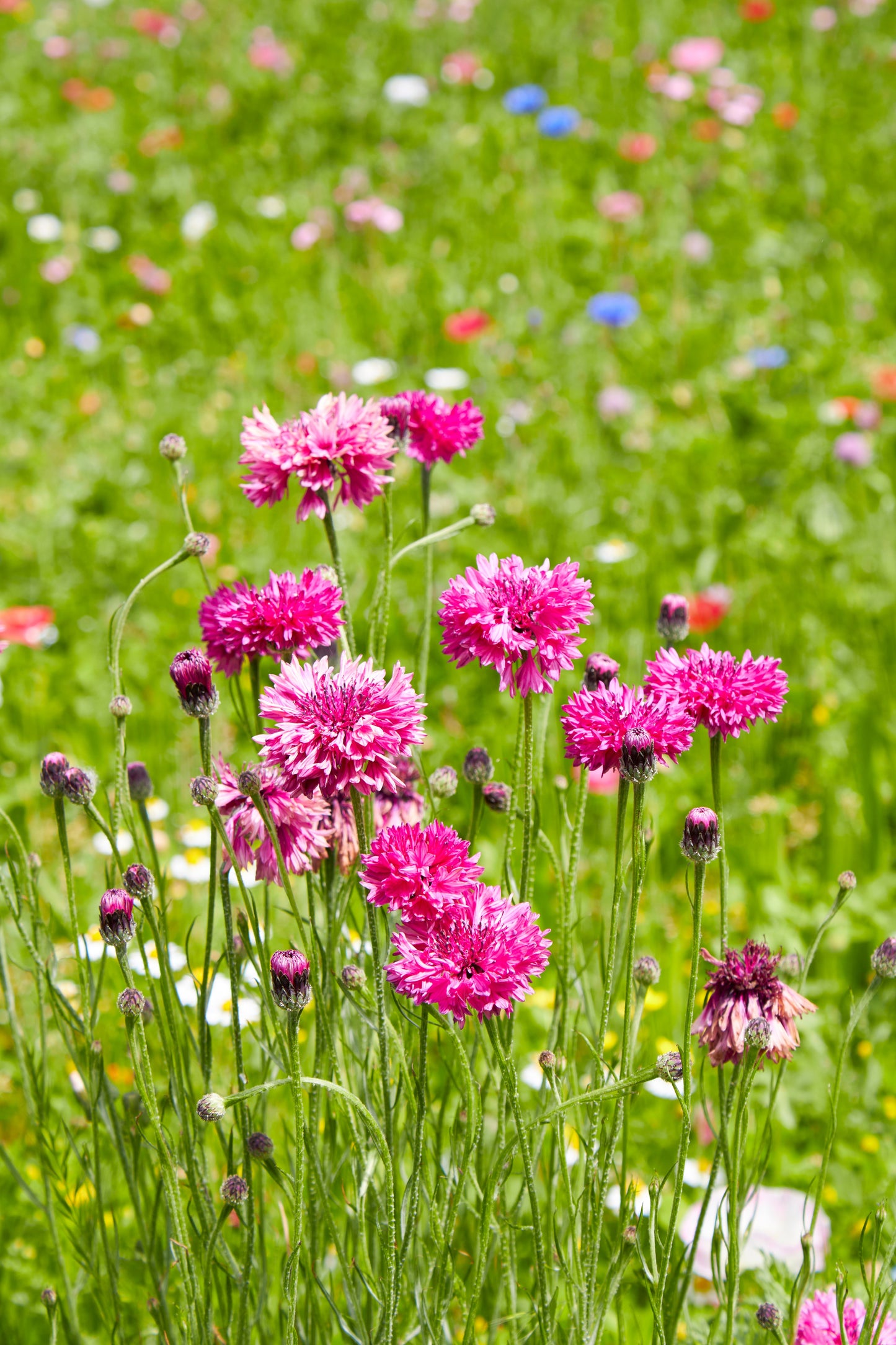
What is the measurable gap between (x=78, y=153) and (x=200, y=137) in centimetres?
50

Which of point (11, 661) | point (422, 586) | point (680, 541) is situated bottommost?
point (11, 661)

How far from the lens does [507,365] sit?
3.62 meters

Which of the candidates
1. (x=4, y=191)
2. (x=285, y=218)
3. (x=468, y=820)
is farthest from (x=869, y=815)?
(x=4, y=191)

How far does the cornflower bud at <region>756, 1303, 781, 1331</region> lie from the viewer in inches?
41.2

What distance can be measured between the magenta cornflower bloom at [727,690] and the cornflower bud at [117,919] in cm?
45

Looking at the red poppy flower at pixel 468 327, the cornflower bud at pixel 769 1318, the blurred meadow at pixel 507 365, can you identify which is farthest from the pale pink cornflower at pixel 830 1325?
the red poppy flower at pixel 468 327

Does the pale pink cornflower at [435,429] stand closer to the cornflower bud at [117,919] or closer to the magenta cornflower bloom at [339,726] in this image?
the magenta cornflower bloom at [339,726]

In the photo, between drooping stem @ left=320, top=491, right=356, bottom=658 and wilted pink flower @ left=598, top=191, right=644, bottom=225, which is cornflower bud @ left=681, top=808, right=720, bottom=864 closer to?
drooping stem @ left=320, top=491, right=356, bottom=658

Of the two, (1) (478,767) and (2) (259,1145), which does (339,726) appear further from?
(2) (259,1145)

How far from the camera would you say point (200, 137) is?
5.09 m

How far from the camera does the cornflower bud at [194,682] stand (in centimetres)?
99

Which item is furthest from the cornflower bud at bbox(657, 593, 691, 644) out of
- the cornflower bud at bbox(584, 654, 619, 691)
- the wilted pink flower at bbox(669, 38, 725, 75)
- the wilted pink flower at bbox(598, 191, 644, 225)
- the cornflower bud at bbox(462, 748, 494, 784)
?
the wilted pink flower at bbox(669, 38, 725, 75)

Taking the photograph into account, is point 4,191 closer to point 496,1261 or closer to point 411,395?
point 411,395

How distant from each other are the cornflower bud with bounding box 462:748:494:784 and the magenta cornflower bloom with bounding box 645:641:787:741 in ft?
0.61
